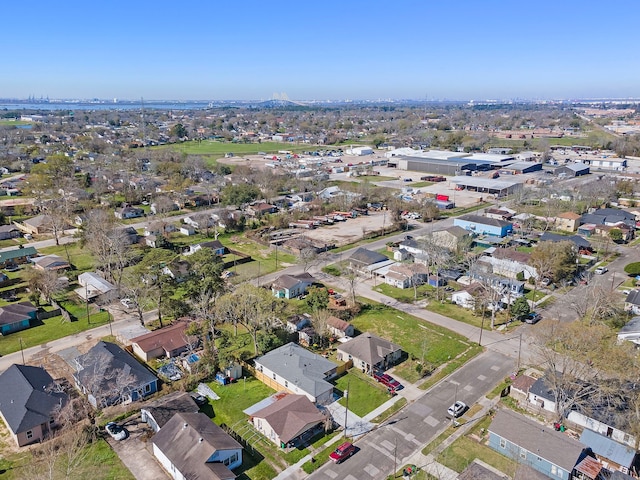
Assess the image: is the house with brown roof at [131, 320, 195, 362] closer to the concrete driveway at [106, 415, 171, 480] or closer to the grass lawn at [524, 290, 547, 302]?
the concrete driveway at [106, 415, 171, 480]

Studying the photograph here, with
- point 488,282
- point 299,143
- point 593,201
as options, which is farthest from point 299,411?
point 299,143

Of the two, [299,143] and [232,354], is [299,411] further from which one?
[299,143]

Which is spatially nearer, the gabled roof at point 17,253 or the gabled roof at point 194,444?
the gabled roof at point 194,444

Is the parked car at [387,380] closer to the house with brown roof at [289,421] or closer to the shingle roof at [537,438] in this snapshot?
the house with brown roof at [289,421]

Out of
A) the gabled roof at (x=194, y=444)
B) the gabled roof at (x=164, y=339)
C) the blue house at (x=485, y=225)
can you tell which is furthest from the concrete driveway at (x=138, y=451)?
the blue house at (x=485, y=225)

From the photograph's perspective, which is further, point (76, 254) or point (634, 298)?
point (76, 254)

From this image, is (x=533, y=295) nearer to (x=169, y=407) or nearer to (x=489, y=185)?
(x=169, y=407)

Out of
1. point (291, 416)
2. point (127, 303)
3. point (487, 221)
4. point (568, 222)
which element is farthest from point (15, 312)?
point (568, 222)

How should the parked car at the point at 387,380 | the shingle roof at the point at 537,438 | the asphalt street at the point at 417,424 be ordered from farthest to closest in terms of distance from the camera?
1. the parked car at the point at 387,380
2. the asphalt street at the point at 417,424
3. the shingle roof at the point at 537,438
